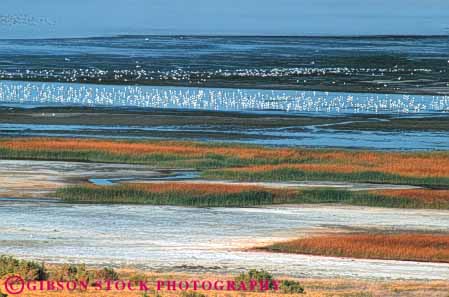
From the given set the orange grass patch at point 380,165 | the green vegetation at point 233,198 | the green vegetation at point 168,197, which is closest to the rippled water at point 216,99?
the orange grass patch at point 380,165

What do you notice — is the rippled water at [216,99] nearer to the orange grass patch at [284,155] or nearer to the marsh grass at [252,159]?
the orange grass patch at [284,155]

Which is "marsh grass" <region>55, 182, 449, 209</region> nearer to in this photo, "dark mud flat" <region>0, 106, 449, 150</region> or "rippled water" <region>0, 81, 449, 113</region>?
"dark mud flat" <region>0, 106, 449, 150</region>

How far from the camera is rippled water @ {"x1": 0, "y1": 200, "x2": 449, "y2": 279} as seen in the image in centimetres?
2570

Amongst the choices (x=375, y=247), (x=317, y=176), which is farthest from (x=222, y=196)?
(x=375, y=247)

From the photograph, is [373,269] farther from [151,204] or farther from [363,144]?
[363,144]

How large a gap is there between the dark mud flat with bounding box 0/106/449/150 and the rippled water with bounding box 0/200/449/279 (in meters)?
18.3

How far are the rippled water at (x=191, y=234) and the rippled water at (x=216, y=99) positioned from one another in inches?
1443

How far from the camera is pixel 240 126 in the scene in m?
60.8

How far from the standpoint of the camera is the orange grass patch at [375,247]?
27344mm

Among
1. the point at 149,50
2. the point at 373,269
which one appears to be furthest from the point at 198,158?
the point at 149,50

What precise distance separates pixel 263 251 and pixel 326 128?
32.9 meters

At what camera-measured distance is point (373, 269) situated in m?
25.4

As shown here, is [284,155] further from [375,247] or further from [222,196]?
[375,247]

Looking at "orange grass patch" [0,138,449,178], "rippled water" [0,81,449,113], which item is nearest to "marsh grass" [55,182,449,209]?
"orange grass patch" [0,138,449,178]
